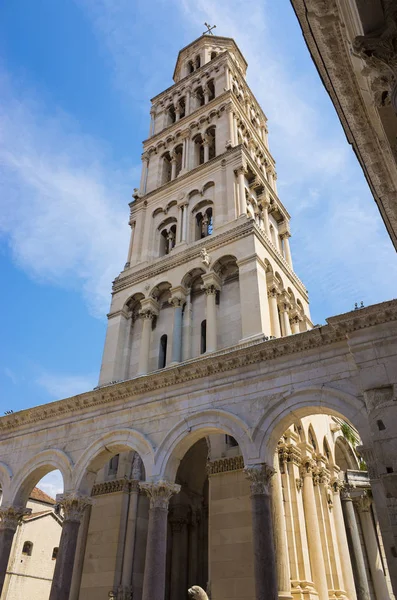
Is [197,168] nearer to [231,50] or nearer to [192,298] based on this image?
[192,298]

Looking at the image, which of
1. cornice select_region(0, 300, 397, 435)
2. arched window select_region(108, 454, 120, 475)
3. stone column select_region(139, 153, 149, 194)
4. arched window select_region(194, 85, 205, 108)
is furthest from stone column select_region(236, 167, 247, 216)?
arched window select_region(108, 454, 120, 475)

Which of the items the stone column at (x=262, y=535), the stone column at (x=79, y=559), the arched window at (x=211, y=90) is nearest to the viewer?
the stone column at (x=262, y=535)

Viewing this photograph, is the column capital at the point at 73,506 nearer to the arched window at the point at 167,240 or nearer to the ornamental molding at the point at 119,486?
the ornamental molding at the point at 119,486

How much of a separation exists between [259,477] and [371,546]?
38.2ft

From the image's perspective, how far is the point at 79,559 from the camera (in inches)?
666

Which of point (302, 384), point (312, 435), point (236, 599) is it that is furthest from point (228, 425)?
point (312, 435)

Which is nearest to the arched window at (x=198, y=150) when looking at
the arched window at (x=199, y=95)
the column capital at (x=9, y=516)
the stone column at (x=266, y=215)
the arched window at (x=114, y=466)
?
the arched window at (x=199, y=95)

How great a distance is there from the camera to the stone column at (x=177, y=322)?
2052 cm

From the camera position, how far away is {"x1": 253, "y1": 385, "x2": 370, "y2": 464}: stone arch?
12.3 m

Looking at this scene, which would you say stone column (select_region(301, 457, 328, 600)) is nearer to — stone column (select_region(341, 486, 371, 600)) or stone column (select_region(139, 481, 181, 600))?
stone column (select_region(341, 486, 371, 600))

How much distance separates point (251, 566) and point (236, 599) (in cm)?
97

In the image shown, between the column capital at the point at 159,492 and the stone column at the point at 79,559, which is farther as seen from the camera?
the stone column at the point at 79,559

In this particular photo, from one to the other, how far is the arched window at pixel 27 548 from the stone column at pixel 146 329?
2292cm

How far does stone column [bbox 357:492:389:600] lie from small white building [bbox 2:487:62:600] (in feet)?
77.8
